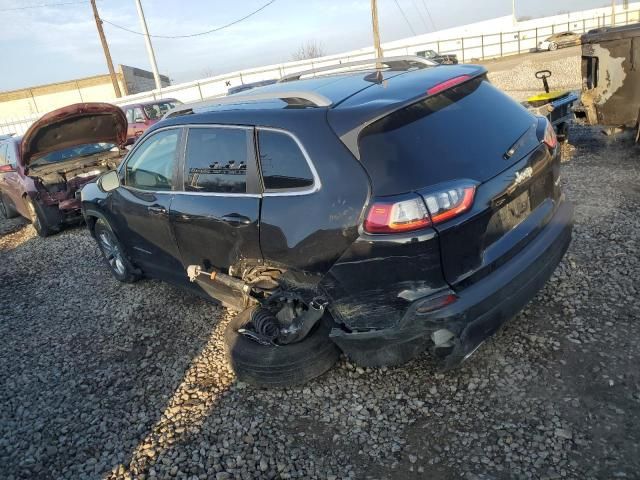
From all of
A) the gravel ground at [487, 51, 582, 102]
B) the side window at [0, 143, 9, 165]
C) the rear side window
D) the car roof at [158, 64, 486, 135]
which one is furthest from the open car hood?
the gravel ground at [487, 51, 582, 102]

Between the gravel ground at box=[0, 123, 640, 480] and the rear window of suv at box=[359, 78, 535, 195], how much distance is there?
1.28 meters

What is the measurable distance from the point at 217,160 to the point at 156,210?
0.94m

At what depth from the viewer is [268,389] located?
3.29m

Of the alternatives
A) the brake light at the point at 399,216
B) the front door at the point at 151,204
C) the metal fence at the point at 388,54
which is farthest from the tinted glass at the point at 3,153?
the metal fence at the point at 388,54

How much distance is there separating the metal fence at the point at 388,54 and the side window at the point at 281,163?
2242cm

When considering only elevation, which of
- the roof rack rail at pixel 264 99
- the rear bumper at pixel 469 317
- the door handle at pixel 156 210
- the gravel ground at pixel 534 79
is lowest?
the gravel ground at pixel 534 79

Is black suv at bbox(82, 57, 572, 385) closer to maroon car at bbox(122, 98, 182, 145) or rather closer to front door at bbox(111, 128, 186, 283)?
front door at bbox(111, 128, 186, 283)

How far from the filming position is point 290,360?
3.14m

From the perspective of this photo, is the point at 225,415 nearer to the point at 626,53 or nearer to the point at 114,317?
the point at 114,317

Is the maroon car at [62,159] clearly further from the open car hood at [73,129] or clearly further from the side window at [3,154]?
the side window at [3,154]

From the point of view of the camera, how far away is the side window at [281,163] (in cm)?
285

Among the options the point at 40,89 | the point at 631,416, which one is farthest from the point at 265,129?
the point at 40,89

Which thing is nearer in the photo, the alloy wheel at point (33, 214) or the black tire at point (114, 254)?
the black tire at point (114, 254)

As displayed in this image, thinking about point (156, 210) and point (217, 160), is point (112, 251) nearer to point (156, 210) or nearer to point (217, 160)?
point (156, 210)
